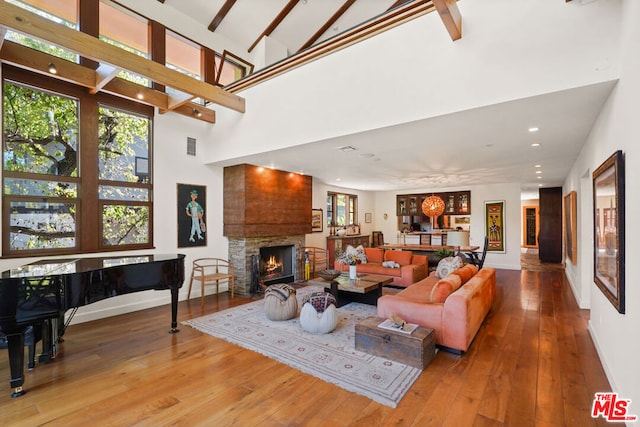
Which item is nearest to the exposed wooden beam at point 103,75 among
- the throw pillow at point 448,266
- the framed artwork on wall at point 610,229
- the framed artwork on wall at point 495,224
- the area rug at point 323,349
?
the area rug at point 323,349

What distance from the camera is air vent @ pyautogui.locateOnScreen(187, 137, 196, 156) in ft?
19.5

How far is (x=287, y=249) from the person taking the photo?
24.9 ft

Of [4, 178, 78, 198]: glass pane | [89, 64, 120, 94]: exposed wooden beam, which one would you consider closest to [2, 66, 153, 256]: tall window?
[4, 178, 78, 198]: glass pane

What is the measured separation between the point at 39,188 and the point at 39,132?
791 millimetres

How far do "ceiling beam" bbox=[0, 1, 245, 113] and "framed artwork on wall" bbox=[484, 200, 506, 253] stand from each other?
8.57 metres

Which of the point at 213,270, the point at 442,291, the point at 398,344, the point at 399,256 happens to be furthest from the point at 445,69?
the point at 213,270

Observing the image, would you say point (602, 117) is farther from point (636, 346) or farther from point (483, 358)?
point (483, 358)

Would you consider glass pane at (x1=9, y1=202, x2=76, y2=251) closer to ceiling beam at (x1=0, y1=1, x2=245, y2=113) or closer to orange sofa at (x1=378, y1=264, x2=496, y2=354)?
ceiling beam at (x1=0, y1=1, x2=245, y2=113)

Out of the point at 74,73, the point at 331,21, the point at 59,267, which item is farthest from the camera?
the point at 331,21

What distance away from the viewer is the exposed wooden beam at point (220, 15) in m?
6.10

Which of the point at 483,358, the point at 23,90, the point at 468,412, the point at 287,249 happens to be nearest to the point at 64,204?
the point at 23,90

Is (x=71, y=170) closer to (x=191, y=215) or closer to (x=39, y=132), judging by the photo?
(x=39, y=132)

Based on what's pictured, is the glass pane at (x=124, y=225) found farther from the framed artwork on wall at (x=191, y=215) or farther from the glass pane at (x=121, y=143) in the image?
the framed artwork on wall at (x=191, y=215)

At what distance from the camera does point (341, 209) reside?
34.0ft
